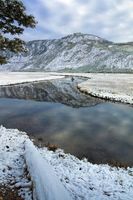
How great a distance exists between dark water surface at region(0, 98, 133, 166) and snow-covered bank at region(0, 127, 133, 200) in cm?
178

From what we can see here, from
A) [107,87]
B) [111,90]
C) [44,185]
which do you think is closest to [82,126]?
[44,185]

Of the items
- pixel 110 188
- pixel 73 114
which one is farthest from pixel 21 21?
pixel 73 114

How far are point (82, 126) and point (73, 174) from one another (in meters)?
12.0

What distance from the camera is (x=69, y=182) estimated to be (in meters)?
11.0

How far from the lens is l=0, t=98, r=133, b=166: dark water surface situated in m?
16.9

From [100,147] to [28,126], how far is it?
8544 mm

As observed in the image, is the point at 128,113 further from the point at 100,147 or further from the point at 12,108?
the point at 12,108

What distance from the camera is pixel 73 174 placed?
39.3 ft

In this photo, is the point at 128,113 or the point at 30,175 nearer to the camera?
the point at 30,175

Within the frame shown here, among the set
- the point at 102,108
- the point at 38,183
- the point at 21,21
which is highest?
the point at 21,21

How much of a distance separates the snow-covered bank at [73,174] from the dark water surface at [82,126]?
1781mm

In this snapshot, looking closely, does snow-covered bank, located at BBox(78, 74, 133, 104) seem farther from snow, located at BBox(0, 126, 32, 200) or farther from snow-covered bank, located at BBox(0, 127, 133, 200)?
snow-covered bank, located at BBox(0, 127, 133, 200)

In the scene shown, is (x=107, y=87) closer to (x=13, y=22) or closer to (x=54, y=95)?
(x=54, y=95)

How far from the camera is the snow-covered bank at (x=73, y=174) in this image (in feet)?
33.4
